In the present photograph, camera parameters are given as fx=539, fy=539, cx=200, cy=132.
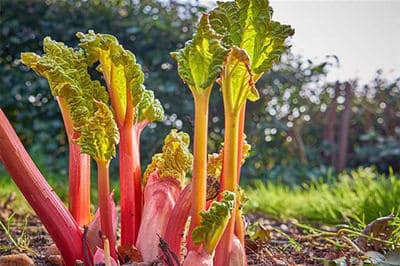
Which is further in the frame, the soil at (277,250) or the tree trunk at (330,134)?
the tree trunk at (330,134)

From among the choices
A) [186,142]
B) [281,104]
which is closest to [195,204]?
[186,142]

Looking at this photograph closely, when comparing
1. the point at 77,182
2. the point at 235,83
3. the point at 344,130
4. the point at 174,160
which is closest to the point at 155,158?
the point at 174,160

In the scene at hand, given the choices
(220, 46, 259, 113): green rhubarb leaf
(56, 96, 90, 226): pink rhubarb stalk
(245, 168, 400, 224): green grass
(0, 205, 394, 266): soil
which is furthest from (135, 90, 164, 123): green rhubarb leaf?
(245, 168, 400, 224): green grass

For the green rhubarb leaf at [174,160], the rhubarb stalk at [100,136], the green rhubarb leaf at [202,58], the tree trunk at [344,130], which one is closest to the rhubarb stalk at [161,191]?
the green rhubarb leaf at [174,160]

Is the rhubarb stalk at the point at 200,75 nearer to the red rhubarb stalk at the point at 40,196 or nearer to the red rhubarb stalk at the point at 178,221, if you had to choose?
the red rhubarb stalk at the point at 178,221

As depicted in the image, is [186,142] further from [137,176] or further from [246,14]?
[246,14]

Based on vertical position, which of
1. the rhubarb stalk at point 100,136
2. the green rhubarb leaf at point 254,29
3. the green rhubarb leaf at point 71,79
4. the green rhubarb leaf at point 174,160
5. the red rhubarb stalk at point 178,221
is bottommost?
the red rhubarb stalk at point 178,221

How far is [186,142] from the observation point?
1.09 m

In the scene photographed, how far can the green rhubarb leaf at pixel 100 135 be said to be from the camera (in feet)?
2.95

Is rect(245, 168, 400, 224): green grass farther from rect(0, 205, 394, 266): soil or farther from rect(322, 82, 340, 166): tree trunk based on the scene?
rect(322, 82, 340, 166): tree trunk

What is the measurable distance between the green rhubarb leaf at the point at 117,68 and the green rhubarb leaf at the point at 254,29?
172mm

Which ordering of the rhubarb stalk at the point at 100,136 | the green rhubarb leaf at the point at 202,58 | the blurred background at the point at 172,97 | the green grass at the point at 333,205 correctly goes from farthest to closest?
the blurred background at the point at 172,97 → the green grass at the point at 333,205 → the rhubarb stalk at the point at 100,136 → the green rhubarb leaf at the point at 202,58

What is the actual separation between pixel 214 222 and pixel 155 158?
291mm

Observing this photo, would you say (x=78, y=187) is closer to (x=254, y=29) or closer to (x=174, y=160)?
(x=174, y=160)
